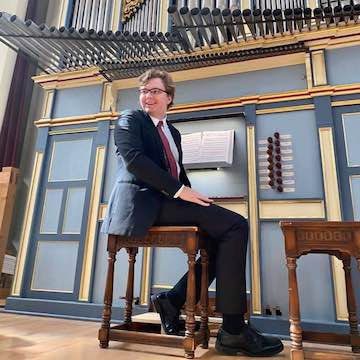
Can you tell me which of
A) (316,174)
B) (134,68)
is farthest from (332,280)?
(134,68)

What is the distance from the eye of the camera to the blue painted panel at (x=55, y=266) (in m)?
2.72

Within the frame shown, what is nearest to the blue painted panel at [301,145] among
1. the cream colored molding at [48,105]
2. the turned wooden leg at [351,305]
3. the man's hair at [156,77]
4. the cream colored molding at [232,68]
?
the cream colored molding at [232,68]

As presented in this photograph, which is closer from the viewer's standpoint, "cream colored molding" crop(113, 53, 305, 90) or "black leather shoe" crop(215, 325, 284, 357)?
"black leather shoe" crop(215, 325, 284, 357)

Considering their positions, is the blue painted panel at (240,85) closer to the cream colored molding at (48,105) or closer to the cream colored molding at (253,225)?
the cream colored molding at (253,225)

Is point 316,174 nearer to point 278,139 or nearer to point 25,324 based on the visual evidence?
point 278,139

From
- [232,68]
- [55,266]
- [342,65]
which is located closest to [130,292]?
[55,266]

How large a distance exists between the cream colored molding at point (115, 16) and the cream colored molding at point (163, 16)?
426 mm

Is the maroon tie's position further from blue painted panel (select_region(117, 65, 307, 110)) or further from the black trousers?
blue painted panel (select_region(117, 65, 307, 110))

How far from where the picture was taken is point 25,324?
6.89 feet

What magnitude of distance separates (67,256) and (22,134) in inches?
77.7

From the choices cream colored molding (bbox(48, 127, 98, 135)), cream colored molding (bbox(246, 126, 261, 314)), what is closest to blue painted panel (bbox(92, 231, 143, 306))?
cream colored molding (bbox(246, 126, 261, 314))

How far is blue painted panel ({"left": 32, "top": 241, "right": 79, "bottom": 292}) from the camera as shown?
2725 mm

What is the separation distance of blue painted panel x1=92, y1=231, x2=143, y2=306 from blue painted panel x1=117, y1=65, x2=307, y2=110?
50.2 inches

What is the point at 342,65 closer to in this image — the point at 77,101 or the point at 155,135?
the point at 155,135
